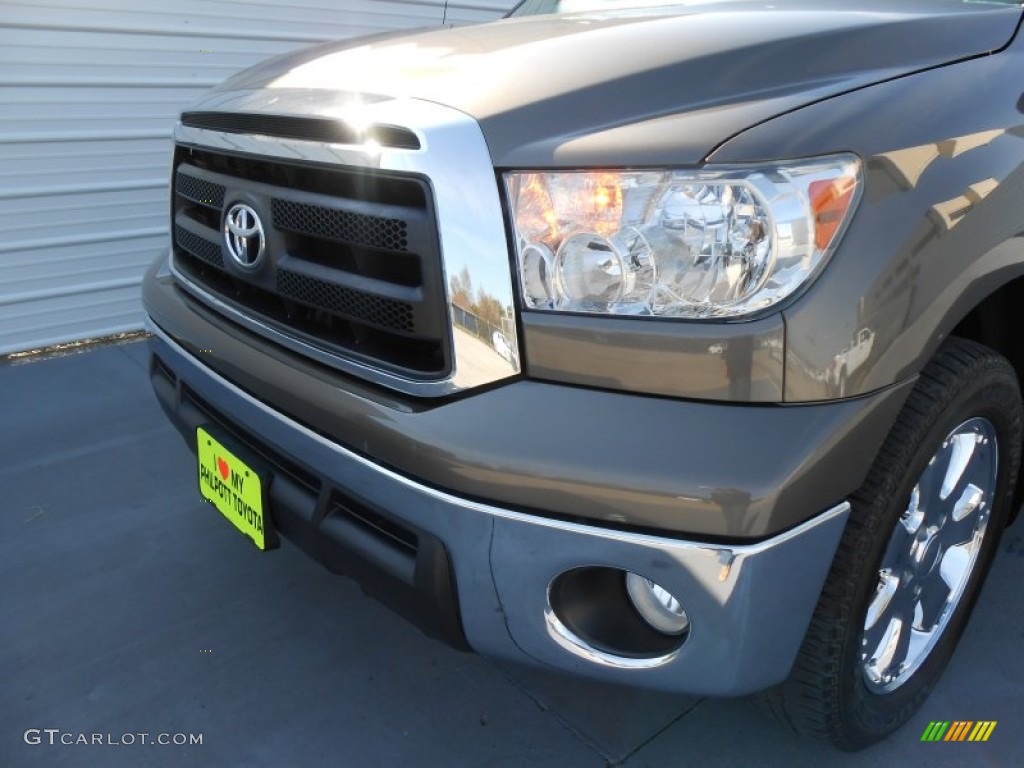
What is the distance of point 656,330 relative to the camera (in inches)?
A: 53.0

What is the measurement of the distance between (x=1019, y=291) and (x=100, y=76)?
413 centimetres

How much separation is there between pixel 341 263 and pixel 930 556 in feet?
4.56

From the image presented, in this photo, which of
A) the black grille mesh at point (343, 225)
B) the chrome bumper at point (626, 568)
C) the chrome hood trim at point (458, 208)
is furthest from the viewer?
the black grille mesh at point (343, 225)

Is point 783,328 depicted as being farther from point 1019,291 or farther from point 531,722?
point 531,722

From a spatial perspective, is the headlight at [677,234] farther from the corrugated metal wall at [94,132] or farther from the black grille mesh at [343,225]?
the corrugated metal wall at [94,132]

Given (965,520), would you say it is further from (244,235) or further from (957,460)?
(244,235)

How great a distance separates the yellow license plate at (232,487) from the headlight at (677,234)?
0.80m

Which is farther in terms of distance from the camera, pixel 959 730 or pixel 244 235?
pixel 959 730

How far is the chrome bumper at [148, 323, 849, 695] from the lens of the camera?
1.31 meters

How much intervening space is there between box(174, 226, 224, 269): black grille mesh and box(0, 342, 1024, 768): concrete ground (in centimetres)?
94

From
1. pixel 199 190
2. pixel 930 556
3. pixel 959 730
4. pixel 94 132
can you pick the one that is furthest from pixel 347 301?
pixel 94 132

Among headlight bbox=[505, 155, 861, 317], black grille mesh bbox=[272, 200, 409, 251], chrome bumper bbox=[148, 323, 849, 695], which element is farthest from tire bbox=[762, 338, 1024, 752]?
black grille mesh bbox=[272, 200, 409, 251]

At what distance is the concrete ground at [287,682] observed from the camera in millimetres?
1910

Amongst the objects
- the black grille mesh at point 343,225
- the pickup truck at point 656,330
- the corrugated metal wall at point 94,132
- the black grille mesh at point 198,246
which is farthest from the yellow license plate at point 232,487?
the corrugated metal wall at point 94,132
